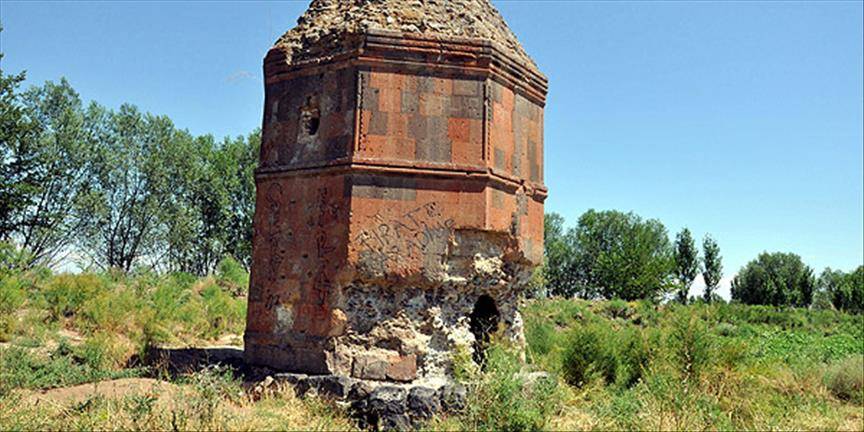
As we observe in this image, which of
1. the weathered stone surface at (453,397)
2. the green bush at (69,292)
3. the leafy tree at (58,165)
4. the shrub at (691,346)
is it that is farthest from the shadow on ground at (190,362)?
the leafy tree at (58,165)

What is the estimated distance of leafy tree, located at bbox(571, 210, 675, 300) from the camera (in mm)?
33094

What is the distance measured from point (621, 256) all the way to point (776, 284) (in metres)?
15.2

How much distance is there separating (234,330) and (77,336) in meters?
3.10

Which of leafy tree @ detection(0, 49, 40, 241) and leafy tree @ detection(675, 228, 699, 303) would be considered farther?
leafy tree @ detection(675, 228, 699, 303)

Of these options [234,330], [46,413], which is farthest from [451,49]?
[234,330]

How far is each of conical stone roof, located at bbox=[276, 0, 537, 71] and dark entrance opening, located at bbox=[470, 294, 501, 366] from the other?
2837 millimetres

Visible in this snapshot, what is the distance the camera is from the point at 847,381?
7.12 meters

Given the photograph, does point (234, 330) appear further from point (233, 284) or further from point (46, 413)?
point (46, 413)

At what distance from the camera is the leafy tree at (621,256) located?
33094mm

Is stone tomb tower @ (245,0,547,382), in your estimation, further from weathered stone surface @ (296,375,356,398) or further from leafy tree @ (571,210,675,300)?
leafy tree @ (571,210,675,300)

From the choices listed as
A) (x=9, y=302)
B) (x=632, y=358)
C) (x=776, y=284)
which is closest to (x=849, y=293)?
(x=776, y=284)

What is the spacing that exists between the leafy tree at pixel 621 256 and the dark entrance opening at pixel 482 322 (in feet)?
85.9

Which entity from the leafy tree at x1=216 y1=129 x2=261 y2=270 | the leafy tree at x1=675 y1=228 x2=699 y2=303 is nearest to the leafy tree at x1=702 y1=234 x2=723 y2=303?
the leafy tree at x1=675 y1=228 x2=699 y2=303

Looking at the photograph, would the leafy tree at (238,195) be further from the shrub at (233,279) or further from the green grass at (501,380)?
the green grass at (501,380)
